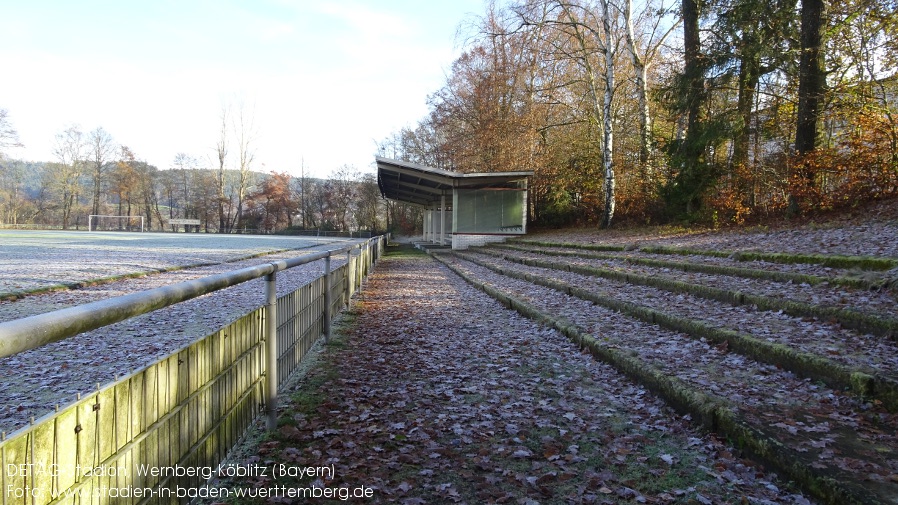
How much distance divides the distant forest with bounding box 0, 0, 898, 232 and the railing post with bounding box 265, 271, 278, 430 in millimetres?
13331

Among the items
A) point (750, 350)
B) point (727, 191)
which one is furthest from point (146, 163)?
point (750, 350)

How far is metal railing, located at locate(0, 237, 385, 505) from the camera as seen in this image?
1197 mm

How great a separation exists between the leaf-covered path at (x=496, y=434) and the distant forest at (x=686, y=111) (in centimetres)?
1064

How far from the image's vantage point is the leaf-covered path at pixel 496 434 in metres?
2.72

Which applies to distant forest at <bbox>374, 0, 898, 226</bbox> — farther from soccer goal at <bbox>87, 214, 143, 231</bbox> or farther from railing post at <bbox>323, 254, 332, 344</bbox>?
soccer goal at <bbox>87, 214, 143, 231</bbox>

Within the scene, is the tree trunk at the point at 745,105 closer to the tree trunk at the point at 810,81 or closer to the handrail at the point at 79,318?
the tree trunk at the point at 810,81

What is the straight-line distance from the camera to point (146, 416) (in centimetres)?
173

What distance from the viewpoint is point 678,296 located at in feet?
23.6

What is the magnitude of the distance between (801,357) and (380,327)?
5.19 metres

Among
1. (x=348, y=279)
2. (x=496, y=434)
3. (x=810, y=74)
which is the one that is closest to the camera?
(x=496, y=434)

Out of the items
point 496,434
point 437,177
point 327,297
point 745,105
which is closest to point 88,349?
point 327,297

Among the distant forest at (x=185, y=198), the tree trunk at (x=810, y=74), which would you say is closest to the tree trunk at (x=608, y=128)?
the tree trunk at (x=810, y=74)

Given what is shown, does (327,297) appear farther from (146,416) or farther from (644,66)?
(644,66)

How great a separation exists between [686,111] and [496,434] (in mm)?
15317
